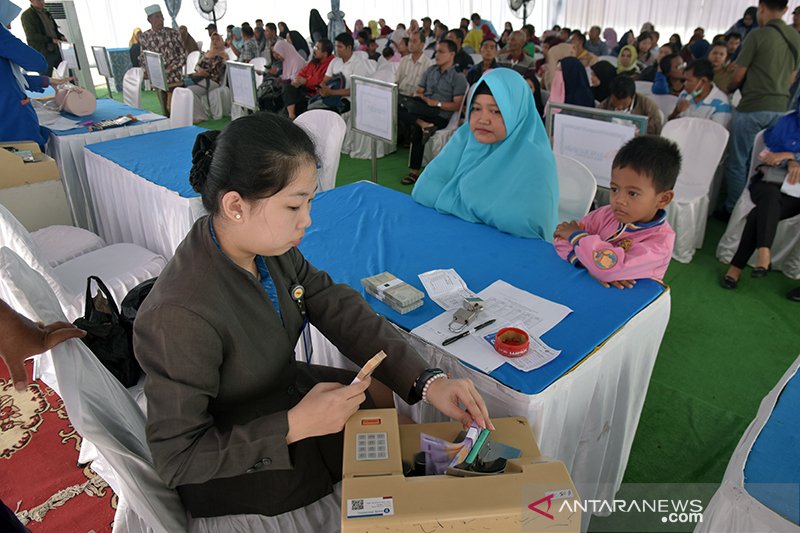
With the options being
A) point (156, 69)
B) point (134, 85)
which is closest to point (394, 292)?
point (134, 85)

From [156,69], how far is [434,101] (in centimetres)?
323

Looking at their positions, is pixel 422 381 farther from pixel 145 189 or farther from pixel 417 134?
pixel 417 134

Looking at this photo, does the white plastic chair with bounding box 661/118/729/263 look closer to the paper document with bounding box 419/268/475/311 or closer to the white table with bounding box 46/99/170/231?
the paper document with bounding box 419/268/475/311

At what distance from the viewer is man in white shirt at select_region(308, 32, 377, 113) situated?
5.59 metres

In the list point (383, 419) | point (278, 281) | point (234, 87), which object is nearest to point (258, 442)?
point (383, 419)

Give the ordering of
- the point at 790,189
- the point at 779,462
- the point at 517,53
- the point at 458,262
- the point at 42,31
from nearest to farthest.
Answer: the point at 779,462
the point at 458,262
the point at 790,189
the point at 42,31
the point at 517,53

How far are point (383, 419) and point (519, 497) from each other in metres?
0.31

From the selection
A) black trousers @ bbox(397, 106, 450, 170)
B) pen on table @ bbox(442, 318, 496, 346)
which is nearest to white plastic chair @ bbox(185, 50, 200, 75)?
black trousers @ bbox(397, 106, 450, 170)

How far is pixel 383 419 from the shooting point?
3.29 feet

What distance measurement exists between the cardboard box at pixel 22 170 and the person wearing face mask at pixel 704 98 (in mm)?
4340

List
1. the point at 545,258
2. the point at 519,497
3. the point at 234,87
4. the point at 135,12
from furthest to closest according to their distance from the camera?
1. the point at 135,12
2. the point at 234,87
3. the point at 545,258
4. the point at 519,497

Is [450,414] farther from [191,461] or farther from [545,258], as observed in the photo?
[545,258]

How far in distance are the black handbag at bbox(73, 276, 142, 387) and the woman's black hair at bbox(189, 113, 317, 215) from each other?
0.82 meters

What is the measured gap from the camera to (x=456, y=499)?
2.60ft
